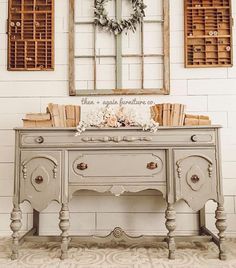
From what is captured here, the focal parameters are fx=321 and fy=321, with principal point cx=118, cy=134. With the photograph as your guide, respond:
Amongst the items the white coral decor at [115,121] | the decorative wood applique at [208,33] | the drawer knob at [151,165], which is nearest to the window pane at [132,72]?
the decorative wood applique at [208,33]

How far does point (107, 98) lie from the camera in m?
3.11

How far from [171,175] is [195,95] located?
1.04m

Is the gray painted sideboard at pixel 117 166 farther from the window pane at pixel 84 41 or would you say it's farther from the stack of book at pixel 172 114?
the window pane at pixel 84 41

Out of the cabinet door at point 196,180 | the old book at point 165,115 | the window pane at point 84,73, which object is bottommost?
the cabinet door at point 196,180

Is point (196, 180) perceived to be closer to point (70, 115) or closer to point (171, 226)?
point (171, 226)

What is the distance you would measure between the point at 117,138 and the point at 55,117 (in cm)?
53

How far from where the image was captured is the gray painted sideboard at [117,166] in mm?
2387

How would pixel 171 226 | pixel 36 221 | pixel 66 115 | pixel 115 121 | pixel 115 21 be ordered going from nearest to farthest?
1. pixel 171 226
2. pixel 115 121
3. pixel 66 115
4. pixel 36 221
5. pixel 115 21

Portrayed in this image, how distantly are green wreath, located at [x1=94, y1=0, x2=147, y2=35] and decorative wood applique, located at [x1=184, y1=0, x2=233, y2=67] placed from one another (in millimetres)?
444

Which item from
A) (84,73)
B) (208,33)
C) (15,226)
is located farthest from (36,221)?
(208,33)

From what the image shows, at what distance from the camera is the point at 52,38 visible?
3.10m

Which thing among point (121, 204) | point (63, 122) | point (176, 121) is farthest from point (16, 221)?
point (176, 121)

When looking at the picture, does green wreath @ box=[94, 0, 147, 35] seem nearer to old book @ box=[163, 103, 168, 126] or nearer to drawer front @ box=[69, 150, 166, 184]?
old book @ box=[163, 103, 168, 126]

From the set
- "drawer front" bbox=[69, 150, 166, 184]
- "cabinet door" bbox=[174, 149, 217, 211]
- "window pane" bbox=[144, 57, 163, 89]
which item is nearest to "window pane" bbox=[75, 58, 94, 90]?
"window pane" bbox=[144, 57, 163, 89]
